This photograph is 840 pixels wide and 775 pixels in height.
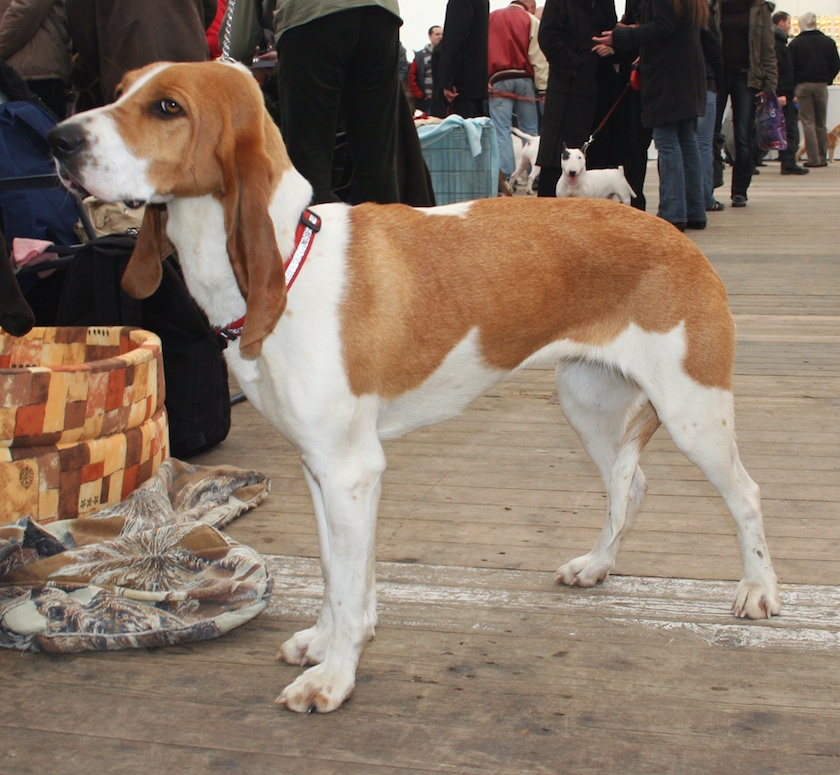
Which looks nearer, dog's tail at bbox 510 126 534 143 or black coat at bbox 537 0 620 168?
black coat at bbox 537 0 620 168

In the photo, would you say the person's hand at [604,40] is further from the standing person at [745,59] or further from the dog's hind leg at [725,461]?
the dog's hind leg at [725,461]

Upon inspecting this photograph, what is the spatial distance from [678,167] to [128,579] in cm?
748

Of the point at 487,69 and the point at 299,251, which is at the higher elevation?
the point at 487,69

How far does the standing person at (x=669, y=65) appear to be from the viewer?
857 centimetres

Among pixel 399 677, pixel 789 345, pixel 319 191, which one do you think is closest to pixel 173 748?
→ pixel 399 677

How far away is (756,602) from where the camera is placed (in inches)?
110

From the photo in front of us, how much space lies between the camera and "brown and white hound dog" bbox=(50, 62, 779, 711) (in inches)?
85.8

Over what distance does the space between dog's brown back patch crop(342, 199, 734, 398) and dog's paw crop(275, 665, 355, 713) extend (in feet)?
2.29

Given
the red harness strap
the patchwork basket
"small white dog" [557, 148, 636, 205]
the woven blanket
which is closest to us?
the red harness strap

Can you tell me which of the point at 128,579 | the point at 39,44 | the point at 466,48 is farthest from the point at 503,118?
the point at 128,579

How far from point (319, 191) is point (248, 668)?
9.26 ft

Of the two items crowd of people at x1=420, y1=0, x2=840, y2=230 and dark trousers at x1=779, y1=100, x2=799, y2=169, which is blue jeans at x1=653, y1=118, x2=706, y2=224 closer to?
crowd of people at x1=420, y1=0, x2=840, y2=230

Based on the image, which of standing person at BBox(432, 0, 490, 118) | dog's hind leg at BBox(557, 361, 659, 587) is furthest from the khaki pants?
dog's hind leg at BBox(557, 361, 659, 587)

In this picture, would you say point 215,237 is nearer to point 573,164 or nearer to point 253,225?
point 253,225
